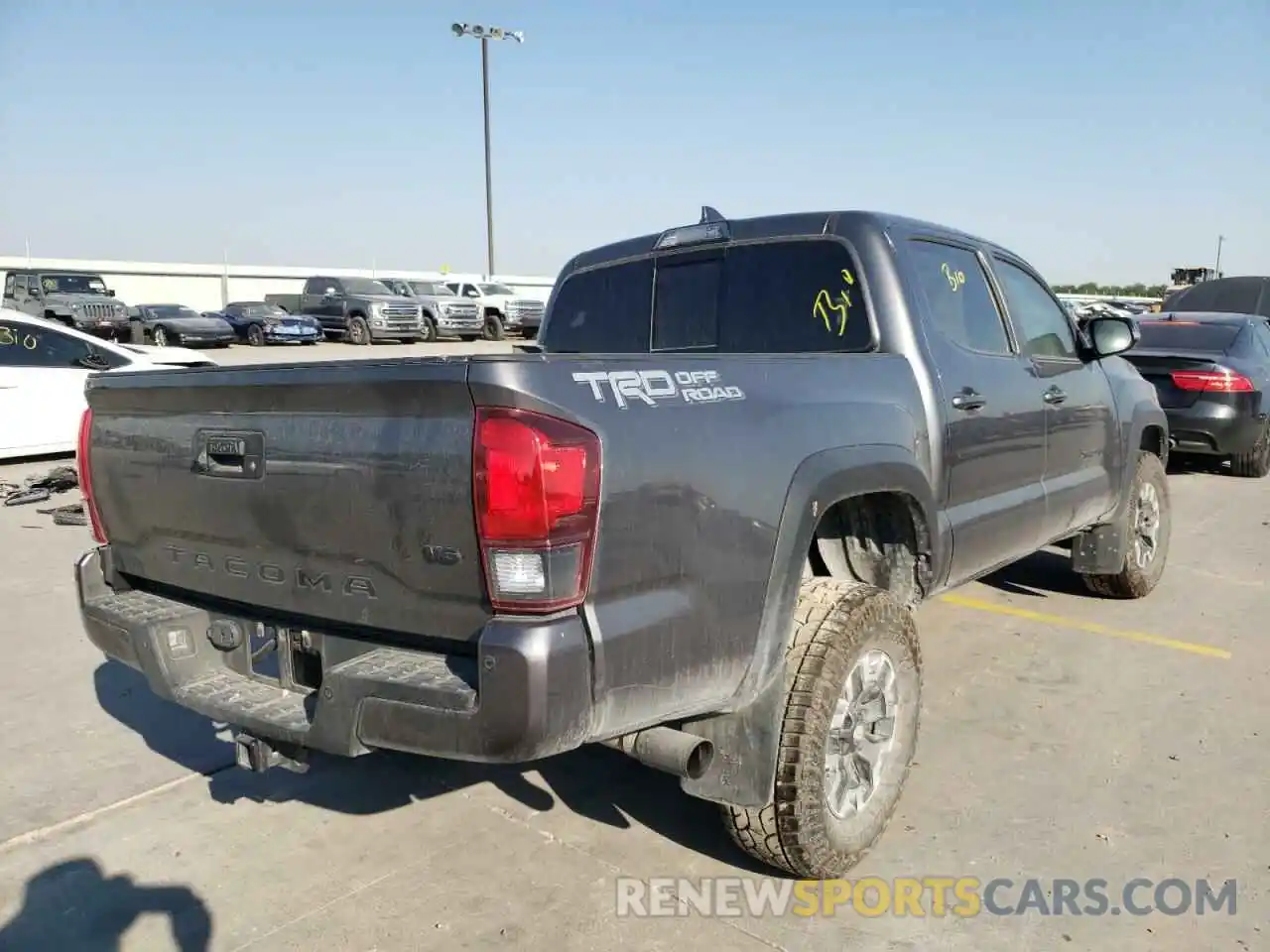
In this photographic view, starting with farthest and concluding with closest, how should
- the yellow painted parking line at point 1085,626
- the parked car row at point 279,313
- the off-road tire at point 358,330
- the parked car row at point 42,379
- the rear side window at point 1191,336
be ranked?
the off-road tire at point 358,330 → the parked car row at point 279,313 → the rear side window at point 1191,336 → the parked car row at point 42,379 → the yellow painted parking line at point 1085,626

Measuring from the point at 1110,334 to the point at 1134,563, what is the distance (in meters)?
1.58

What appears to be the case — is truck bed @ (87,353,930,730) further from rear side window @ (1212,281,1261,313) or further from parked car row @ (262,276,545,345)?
parked car row @ (262,276,545,345)

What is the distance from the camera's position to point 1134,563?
18.7 feet

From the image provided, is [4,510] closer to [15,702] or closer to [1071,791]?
[15,702]

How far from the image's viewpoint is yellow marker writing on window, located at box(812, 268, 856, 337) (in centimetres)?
366

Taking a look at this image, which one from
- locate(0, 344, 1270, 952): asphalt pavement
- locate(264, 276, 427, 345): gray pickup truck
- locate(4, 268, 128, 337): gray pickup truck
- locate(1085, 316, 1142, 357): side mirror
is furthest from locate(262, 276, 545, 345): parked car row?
locate(0, 344, 1270, 952): asphalt pavement

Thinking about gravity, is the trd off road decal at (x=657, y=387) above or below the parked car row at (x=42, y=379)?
above

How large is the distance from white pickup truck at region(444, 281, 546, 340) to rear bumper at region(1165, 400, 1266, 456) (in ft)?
72.9

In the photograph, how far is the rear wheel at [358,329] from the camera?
1090 inches

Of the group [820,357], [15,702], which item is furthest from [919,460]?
[15,702]

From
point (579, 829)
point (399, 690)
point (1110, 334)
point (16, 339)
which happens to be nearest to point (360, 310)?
point (16, 339)

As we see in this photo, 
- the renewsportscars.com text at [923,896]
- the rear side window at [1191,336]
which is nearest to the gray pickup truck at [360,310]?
the rear side window at [1191,336]

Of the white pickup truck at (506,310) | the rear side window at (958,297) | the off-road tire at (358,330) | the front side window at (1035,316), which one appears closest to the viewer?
the rear side window at (958,297)

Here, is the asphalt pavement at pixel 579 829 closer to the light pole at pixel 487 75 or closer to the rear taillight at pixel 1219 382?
the rear taillight at pixel 1219 382
